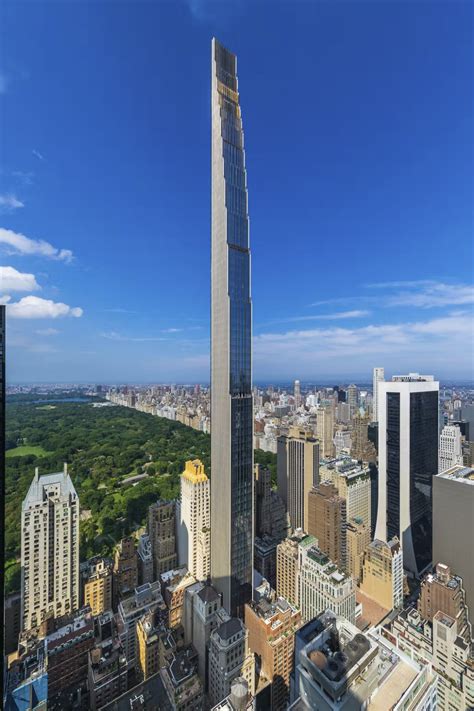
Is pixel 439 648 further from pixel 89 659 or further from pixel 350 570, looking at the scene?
pixel 89 659

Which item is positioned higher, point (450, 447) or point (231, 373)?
point (231, 373)

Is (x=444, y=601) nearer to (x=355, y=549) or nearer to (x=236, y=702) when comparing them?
(x=355, y=549)

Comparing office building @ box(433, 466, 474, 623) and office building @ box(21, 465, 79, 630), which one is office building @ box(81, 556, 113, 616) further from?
office building @ box(433, 466, 474, 623)

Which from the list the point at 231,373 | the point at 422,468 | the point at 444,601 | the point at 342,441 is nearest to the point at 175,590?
the point at 231,373

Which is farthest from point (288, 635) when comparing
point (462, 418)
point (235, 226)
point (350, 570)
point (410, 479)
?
point (462, 418)

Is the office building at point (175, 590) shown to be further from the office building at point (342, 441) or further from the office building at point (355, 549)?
the office building at point (342, 441)

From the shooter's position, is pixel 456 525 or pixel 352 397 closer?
pixel 456 525

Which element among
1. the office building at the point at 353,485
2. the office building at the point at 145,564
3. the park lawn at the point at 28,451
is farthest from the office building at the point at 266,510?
the park lawn at the point at 28,451
